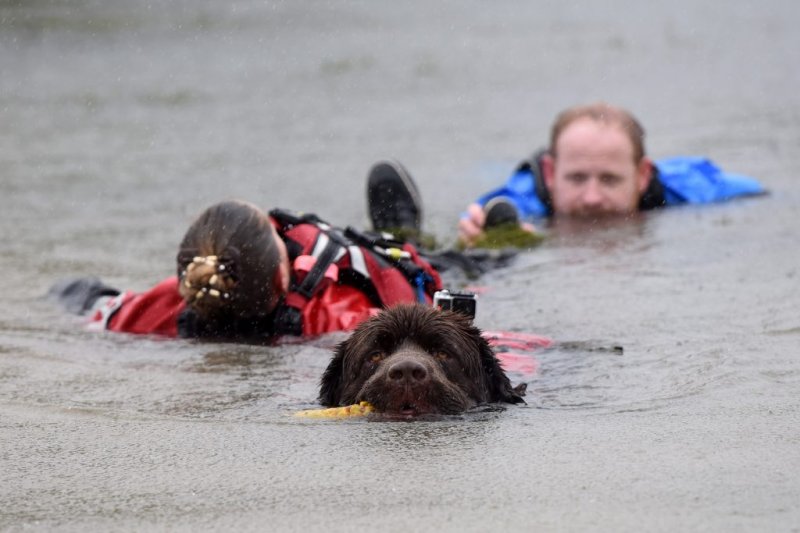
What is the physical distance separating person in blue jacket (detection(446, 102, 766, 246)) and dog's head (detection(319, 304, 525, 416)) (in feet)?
17.5

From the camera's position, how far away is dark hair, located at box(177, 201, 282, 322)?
6.85m

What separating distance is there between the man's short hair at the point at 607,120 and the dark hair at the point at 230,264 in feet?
16.0

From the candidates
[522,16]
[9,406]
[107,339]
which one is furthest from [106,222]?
[522,16]

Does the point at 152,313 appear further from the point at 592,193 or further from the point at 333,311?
the point at 592,193

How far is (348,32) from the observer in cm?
2202

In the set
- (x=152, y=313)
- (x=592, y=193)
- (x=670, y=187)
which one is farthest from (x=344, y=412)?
(x=670, y=187)

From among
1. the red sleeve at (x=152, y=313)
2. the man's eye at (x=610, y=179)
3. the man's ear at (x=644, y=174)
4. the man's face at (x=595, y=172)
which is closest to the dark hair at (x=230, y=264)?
the red sleeve at (x=152, y=313)

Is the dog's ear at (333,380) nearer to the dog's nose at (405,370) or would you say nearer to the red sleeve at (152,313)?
the dog's nose at (405,370)

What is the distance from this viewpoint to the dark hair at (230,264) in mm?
6852

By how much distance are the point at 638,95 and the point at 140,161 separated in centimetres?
737

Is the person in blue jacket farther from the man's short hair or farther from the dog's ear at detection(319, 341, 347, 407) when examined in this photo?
the dog's ear at detection(319, 341, 347, 407)

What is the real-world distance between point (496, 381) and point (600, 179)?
6005mm

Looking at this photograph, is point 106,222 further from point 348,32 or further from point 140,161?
point 348,32

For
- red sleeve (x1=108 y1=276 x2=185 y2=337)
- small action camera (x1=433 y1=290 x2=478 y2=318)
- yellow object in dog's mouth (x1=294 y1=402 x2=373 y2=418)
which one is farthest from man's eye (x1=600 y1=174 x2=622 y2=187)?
yellow object in dog's mouth (x1=294 y1=402 x2=373 y2=418)
